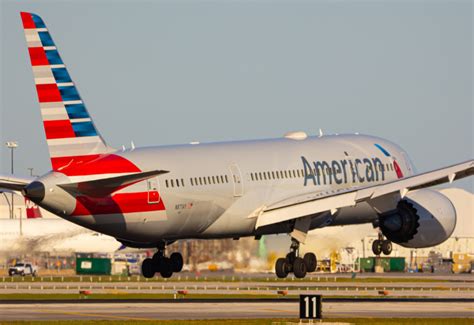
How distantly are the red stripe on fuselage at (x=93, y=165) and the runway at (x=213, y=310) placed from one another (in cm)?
654

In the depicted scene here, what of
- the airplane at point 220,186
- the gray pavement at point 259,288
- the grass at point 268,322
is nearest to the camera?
the grass at point 268,322

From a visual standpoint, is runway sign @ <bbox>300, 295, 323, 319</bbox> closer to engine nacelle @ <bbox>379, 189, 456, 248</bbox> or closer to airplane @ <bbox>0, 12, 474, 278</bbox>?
airplane @ <bbox>0, 12, 474, 278</bbox>

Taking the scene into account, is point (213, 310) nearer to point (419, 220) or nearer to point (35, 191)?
point (35, 191)

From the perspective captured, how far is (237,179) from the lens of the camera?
231ft

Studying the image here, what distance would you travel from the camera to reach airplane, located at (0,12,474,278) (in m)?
62.9

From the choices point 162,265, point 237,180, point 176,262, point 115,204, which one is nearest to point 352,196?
point 237,180

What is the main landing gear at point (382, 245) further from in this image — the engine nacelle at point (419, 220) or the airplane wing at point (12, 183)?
the airplane wing at point (12, 183)

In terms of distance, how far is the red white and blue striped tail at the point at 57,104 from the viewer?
207 ft

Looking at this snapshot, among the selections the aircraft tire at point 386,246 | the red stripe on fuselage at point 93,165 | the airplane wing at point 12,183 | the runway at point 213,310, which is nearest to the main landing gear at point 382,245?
the aircraft tire at point 386,246

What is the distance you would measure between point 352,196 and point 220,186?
23.3 ft

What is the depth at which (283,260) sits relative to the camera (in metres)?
72.1

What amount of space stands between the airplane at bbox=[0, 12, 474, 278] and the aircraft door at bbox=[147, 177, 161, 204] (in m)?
0.05

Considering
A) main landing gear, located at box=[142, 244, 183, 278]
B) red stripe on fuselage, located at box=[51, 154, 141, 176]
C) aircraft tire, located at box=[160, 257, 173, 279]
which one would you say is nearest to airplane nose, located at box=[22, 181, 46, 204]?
red stripe on fuselage, located at box=[51, 154, 141, 176]

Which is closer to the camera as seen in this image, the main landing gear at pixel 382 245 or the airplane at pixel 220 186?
the airplane at pixel 220 186
